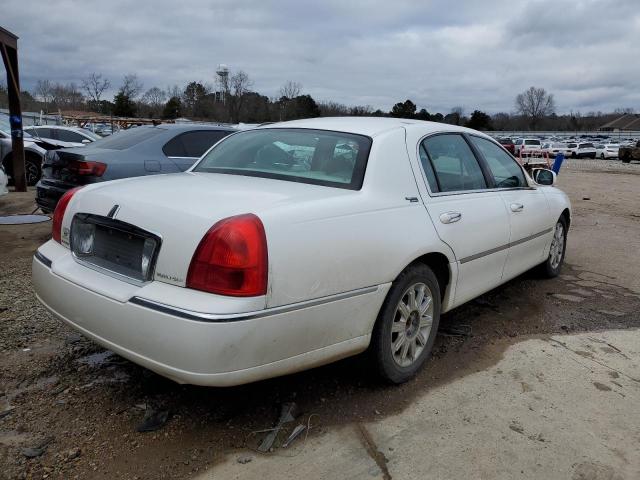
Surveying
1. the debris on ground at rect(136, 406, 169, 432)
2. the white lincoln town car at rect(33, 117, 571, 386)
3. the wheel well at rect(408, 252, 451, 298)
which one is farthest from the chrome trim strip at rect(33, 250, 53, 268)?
the wheel well at rect(408, 252, 451, 298)

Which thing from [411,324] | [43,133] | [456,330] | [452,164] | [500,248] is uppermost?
[452,164]

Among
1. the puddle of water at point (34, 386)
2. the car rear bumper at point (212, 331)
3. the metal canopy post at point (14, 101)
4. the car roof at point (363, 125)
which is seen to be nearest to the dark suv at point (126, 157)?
the car roof at point (363, 125)

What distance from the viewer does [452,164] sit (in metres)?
3.80

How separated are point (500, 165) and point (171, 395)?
313 cm

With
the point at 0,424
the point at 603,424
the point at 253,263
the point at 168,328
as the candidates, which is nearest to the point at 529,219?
the point at 603,424

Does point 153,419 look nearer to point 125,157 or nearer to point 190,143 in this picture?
point 125,157

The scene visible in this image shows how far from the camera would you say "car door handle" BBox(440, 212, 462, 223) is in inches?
130

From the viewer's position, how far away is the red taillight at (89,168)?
5855mm

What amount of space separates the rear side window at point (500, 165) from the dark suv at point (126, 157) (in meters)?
3.54

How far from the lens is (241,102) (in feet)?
185

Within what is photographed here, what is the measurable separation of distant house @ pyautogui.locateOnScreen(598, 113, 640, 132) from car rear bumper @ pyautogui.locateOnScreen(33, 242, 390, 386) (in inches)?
4744

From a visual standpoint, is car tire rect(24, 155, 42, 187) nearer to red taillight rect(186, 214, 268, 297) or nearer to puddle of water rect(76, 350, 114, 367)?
puddle of water rect(76, 350, 114, 367)

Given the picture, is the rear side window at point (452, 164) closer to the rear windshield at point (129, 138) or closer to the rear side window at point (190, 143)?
the rear side window at point (190, 143)

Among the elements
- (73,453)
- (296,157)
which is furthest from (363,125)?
(73,453)
